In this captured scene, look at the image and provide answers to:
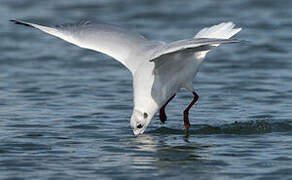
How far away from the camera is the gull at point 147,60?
8258 millimetres

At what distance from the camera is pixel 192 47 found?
7.47 metres

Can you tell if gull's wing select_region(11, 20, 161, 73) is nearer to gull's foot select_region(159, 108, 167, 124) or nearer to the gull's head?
the gull's head

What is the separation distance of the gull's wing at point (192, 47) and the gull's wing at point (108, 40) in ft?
1.49

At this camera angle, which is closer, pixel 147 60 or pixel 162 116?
pixel 147 60

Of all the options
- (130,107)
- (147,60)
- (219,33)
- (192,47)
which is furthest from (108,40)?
(192,47)

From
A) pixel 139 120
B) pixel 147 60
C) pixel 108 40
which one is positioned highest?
pixel 108 40

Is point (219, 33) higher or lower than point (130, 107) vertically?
higher

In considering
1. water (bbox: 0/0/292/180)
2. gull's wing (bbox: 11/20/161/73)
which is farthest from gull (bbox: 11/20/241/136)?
water (bbox: 0/0/292/180)

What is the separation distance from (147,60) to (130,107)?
179 centimetres

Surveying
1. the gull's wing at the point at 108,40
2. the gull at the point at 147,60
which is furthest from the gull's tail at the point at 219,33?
the gull's wing at the point at 108,40

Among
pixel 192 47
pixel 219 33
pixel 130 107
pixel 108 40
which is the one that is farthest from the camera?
pixel 130 107

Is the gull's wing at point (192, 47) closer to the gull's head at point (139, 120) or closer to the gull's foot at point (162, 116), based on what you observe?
the gull's head at point (139, 120)

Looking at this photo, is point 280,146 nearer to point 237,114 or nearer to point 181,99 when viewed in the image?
point 237,114

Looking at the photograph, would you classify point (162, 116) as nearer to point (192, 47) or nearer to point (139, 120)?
point (139, 120)
